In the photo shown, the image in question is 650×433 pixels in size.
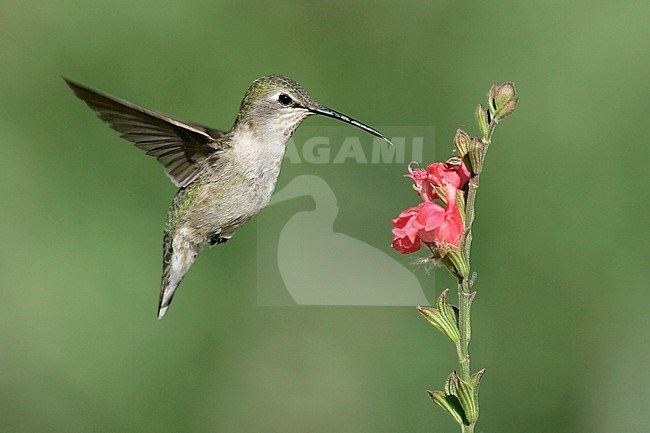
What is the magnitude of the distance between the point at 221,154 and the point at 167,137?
17 cm

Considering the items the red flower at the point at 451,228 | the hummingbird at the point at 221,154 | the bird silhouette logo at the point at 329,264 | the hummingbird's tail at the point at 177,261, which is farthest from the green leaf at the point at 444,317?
the bird silhouette logo at the point at 329,264

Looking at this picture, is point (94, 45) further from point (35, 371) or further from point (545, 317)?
point (545, 317)

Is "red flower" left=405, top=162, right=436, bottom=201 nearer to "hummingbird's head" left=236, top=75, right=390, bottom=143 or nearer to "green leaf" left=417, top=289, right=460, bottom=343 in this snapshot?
"green leaf" left=417, top=289, right=460, bottom=343

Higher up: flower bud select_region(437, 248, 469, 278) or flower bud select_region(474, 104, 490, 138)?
flower bud select_region(474, 104, 490, 138)

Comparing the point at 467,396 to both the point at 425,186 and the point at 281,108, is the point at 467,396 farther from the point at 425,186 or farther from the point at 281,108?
the point at 281,108

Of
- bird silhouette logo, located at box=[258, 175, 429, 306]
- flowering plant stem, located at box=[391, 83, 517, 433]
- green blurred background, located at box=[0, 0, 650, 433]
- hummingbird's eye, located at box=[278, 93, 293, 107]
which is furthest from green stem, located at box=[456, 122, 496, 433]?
bird silhouette logo, located at box=[258, 175, 429, 306]

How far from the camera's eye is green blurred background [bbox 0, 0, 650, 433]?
3.95m

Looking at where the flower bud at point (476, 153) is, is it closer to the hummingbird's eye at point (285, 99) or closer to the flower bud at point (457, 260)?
the flower bud at point (457, 260)

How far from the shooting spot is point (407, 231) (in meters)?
1.98

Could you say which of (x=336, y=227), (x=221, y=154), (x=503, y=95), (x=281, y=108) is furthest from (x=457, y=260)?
(x=336, y=227)

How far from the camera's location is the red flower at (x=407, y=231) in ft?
6.51

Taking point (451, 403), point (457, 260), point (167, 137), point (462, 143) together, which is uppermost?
point (167, 137)

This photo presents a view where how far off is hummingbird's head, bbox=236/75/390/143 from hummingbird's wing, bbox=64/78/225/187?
165mm

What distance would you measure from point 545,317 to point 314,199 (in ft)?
3.77
